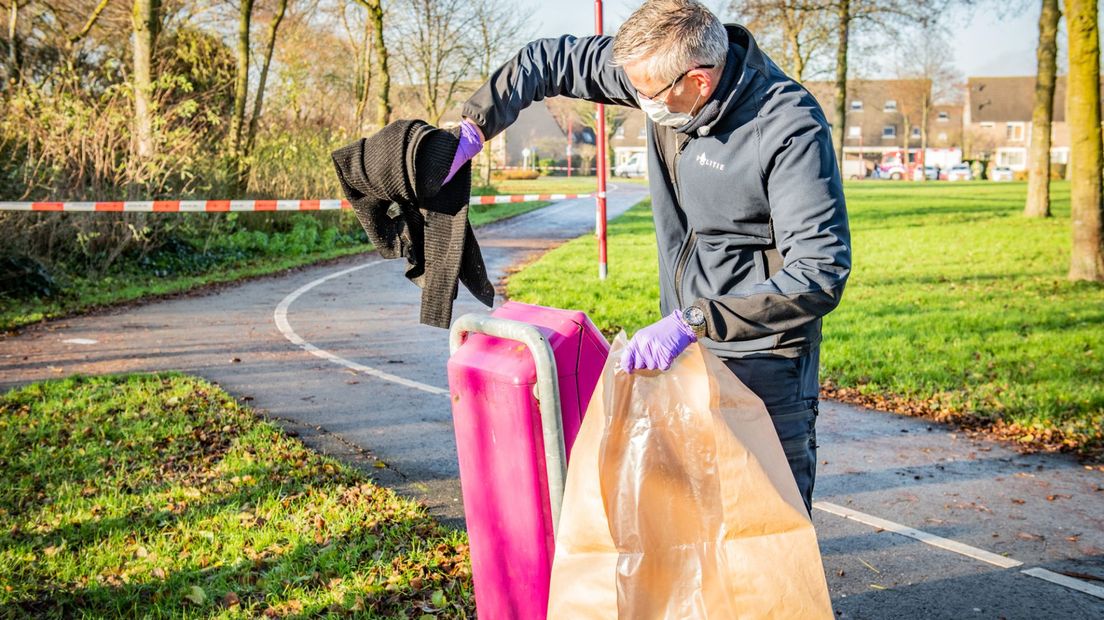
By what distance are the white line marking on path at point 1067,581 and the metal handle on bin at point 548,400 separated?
8.15ft

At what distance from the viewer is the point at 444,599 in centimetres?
359

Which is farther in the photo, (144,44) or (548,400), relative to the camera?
(144,44)

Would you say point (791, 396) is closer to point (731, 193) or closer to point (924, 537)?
point (731, 193)

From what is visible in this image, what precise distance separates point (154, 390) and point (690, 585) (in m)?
5.68

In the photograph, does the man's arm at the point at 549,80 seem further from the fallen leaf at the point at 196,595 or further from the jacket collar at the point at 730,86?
the fallen leaf at the point at 196,595

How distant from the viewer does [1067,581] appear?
150 inches

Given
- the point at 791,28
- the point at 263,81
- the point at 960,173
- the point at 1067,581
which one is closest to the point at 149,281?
the point at 263,81

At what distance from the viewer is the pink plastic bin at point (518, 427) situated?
2441 millimetres

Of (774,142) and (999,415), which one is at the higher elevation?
(774,142)

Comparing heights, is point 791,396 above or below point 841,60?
→ below

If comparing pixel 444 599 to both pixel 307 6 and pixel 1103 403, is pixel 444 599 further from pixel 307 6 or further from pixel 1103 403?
pixel 307 6

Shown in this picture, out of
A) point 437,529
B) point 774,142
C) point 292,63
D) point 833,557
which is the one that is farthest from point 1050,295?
point 292,63

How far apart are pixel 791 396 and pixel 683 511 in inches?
23.5

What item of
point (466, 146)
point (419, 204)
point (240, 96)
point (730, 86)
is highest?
point (240, 96)
